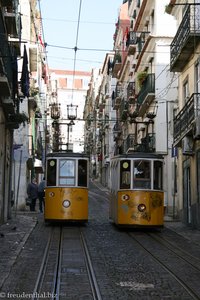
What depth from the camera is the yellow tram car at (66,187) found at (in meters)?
19.2

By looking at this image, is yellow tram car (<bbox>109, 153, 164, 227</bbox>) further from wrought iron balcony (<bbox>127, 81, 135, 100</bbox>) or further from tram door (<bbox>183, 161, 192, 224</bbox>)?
wrought iron balcony (<bbox>127, 81, 135, 100</bbox>)

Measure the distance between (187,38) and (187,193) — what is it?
6.25 m

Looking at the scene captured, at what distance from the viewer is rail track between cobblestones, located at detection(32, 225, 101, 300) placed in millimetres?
7873

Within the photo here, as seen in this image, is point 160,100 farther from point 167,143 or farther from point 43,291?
point 43,291

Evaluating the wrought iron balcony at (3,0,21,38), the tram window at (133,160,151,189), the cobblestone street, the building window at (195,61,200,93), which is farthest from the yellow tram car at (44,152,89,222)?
the building window at (195,61,200,93)

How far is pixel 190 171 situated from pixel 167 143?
11403 mm

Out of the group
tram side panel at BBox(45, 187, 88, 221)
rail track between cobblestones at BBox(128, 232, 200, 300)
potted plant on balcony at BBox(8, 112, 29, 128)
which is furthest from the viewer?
potted plant on balcony at BBox(8, 112, 29, 128)

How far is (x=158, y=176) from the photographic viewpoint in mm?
18578

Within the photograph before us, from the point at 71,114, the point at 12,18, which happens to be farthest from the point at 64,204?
the point at 71,114

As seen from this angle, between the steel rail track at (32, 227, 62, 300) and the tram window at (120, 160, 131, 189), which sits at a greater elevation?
the tram window at (120, 160, 131, 189)

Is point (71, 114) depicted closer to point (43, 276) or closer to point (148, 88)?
point (148, 88)

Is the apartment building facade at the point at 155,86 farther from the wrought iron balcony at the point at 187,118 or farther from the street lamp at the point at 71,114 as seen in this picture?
the wrought iron balcony at the point at 187,118

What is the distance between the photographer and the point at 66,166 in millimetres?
19609

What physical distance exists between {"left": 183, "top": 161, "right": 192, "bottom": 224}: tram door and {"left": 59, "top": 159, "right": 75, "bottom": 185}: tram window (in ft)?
17.6
